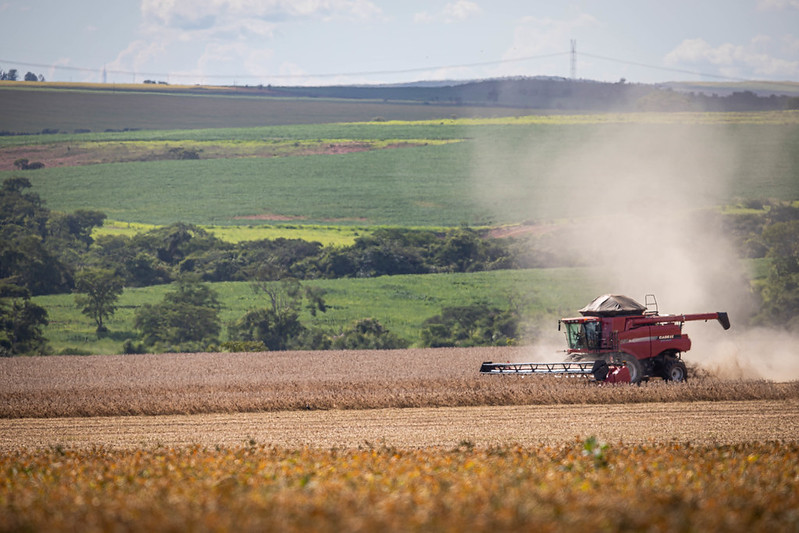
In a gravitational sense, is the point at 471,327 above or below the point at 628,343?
below

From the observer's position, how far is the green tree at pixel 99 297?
58.3 m

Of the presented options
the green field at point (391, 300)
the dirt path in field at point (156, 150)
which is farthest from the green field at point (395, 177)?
the dirt path in field at point (156, 150)

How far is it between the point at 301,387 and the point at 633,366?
34.7ft

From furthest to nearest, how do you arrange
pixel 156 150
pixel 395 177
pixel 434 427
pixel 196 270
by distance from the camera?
1. pixel 156 150
2. pixel 395 177
3. pixel 196 270
4. pixel 434 427

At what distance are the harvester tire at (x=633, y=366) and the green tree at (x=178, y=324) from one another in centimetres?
3481

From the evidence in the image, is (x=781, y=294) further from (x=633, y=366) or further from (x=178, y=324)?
(x=178, y=324)

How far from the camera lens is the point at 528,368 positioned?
27.6 m

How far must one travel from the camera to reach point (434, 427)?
1875 centimetres

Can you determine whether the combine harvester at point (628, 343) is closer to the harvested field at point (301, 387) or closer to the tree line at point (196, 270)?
the harvested field at point (301, 387)

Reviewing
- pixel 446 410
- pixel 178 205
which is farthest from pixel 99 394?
pixel 178 205

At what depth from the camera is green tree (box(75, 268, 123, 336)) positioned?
2296 inches

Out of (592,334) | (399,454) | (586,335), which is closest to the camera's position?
(399,454)

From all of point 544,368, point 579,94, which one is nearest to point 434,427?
point 544,368

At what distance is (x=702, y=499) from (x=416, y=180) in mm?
83260
